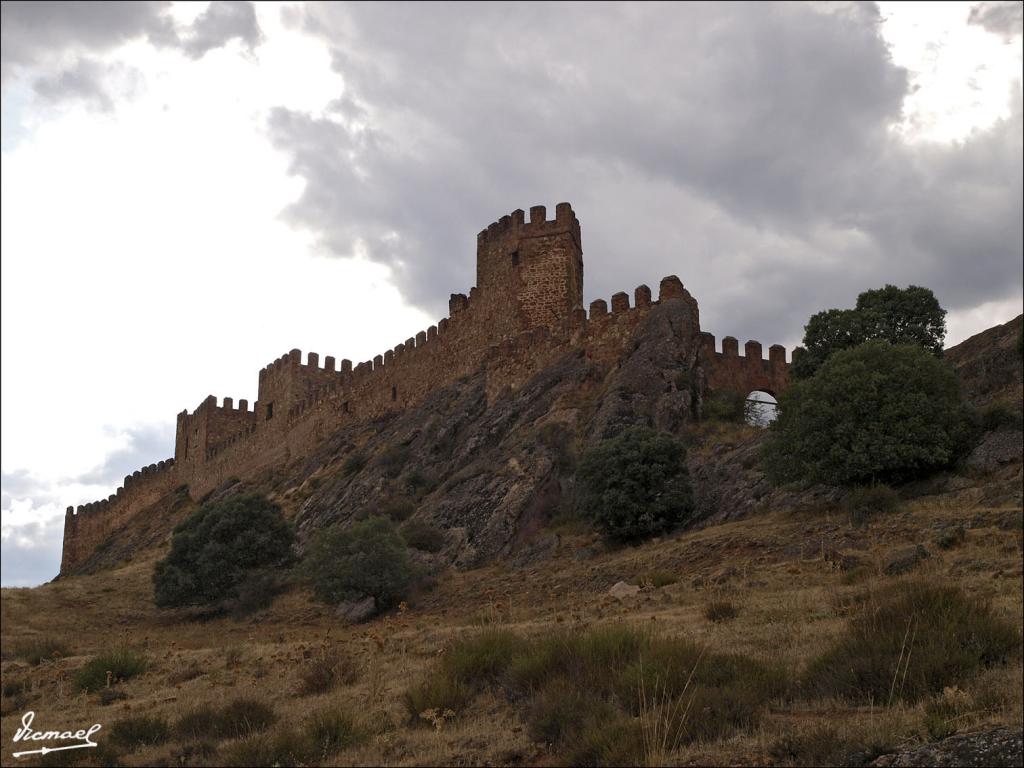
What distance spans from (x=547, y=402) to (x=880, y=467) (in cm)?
1443

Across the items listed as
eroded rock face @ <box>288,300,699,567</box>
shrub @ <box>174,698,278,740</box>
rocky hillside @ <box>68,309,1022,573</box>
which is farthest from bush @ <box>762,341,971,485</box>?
shrub @ <box>174,698,278,740</box>

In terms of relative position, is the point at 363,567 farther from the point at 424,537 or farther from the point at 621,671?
the point at 621,671

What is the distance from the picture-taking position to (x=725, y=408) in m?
30.2

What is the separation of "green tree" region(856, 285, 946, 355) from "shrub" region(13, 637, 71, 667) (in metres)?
23.8

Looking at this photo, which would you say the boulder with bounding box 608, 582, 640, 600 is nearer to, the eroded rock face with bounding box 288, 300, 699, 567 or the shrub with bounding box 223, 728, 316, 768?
the eroded rock face with bounding box 288, 300, 699, 567

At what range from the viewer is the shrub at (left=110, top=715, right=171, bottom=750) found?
10883 millimetres

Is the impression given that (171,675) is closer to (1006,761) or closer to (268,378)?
(1006,761)

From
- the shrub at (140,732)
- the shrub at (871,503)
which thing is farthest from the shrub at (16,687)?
the shrub at (871,503)

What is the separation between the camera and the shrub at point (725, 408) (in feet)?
98.9

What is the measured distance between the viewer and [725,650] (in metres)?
10.6

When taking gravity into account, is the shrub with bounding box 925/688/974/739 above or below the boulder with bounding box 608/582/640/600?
below

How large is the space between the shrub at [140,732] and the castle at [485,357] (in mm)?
23745

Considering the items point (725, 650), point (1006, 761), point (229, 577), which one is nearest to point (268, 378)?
point (229, 577)

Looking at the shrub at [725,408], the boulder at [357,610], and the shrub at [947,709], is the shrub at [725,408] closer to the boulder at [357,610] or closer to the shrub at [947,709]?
the boulder at [357,610]
